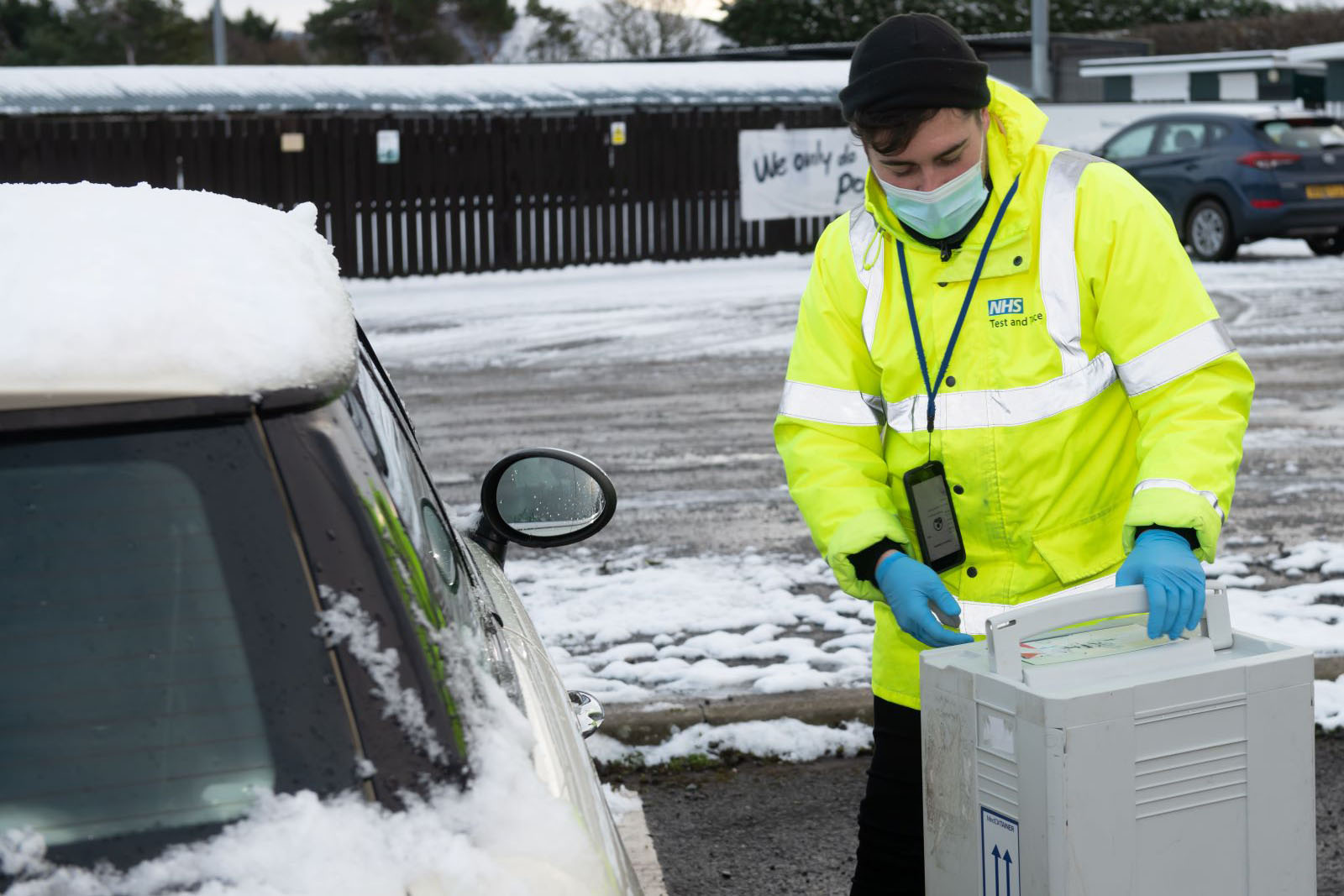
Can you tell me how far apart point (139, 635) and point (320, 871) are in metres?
0.29

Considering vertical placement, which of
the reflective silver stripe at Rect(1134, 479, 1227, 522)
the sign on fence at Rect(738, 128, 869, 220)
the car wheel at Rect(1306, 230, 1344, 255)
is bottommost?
the reflective silver stripe at Rect(1134, 479, 1227, 522)

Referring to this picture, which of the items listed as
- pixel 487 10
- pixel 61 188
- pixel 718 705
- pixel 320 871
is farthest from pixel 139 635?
pixel 487 10

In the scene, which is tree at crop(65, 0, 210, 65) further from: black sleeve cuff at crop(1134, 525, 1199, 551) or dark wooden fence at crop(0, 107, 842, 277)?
black sleeve cuff at crop(1134, 525, 1199, 551)

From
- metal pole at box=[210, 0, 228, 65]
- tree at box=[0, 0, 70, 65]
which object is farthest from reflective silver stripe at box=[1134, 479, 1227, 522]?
tree at box=[0, 0, 70, 65]

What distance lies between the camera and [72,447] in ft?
5.08

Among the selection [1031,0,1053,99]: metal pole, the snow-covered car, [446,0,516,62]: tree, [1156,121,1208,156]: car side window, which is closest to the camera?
the snow-covered car

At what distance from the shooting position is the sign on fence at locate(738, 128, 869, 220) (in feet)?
69.1

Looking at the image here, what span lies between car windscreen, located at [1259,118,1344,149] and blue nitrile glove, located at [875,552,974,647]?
17.1 metres

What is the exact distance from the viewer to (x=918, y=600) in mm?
2709

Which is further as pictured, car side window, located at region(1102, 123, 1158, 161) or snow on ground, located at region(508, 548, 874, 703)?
car side window, located at region(1102, 123, 1158, 161)

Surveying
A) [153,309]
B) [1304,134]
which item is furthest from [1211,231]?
[153,309]

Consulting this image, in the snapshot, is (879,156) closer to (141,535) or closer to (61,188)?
(61,188)

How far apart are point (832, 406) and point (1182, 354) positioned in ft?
1.95

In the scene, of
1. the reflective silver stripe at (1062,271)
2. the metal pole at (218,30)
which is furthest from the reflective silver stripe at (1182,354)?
the metal pole at (218,30)
